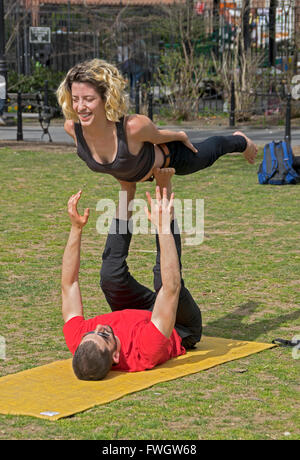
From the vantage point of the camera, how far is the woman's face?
5164 millimetres

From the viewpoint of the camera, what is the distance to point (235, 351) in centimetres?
562

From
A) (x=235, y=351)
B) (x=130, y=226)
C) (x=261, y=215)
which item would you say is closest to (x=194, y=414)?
(x=235, y=351)

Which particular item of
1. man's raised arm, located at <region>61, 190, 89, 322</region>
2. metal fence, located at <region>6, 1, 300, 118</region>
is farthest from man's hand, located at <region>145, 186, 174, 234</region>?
metal fence, located at <region>6, 1, 300, 118</region>

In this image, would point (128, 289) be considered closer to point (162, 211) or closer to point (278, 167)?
point (162, 211)

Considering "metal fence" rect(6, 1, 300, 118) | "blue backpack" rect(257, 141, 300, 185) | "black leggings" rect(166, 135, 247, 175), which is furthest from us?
"metal fence" rect(6, 1, 300, 118)

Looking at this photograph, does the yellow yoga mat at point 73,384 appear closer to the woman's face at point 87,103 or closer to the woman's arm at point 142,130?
the woman's arm at point 142,130

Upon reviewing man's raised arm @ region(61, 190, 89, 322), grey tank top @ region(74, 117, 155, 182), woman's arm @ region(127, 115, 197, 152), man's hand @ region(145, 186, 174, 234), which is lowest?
man's raised arm @ region(61, 190, 89, 322)

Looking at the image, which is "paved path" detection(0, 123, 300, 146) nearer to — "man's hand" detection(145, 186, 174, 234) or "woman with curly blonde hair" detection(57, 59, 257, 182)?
"woman with curly blonde hair" detection(57, 59, 257, 182)

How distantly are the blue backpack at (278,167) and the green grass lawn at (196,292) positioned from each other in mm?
214

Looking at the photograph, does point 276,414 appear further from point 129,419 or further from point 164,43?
point 164,43

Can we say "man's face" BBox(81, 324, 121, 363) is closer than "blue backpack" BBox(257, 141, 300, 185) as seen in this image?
Yes

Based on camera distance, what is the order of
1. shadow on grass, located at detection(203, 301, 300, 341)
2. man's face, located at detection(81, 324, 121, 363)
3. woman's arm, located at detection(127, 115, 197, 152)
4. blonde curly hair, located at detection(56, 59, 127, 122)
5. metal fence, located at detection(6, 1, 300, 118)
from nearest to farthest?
man's face, located at detection(81, 324, 121, 363) → blonde curly hair, located at detection(56, 59, 127, 122) → woman's arm, located at detection(127, 115, 197, 152) → shadow on grass, located at detection(203, 301, 300, 341) → metal fence, located at detection(6, 1, 300, 118)

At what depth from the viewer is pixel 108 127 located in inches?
207

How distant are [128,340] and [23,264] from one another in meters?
3.40
